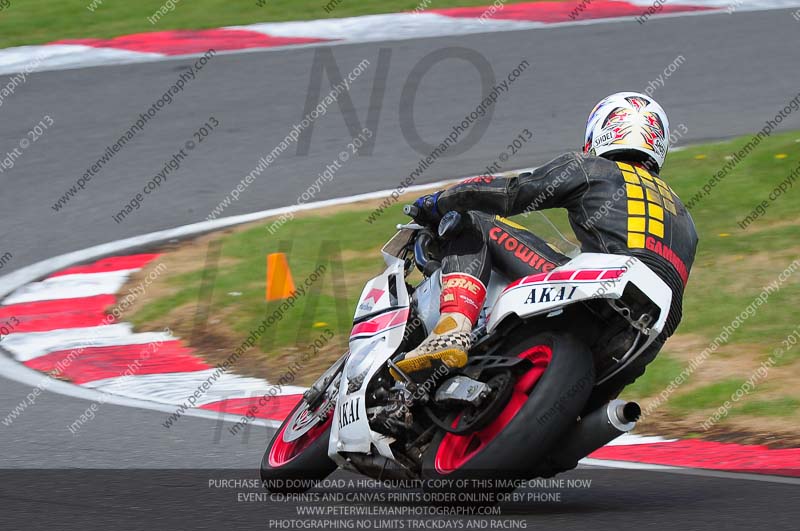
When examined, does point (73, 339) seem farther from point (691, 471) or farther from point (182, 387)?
point (691, 471)

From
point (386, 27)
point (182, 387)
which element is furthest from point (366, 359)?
point (386, 27)

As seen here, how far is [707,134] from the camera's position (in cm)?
1209

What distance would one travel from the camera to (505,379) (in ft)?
15.4

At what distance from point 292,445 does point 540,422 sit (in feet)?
4.48

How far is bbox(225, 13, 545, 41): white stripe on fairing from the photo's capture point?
1528cm

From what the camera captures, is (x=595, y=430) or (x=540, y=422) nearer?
(x=540, y=422)

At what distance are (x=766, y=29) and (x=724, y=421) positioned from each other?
373 inches

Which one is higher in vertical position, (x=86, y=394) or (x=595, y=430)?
(x=595, y=430)

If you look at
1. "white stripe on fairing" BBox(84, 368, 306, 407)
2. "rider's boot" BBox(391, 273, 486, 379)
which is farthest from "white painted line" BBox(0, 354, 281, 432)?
"rider's boot" BBox(391, 273, 486, 379)

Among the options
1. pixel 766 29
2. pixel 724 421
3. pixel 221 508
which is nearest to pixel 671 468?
pixel 724 421

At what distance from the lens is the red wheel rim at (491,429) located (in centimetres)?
465

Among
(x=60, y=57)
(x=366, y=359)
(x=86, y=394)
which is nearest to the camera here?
(x=366, y=359)

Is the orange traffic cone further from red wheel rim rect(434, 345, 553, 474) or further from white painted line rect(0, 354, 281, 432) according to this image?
red wheel rim rect(434, 345, 553, 474)

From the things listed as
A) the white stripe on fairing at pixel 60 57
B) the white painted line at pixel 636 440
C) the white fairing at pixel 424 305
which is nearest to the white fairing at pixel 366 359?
the white fairing at pixel 424 305
